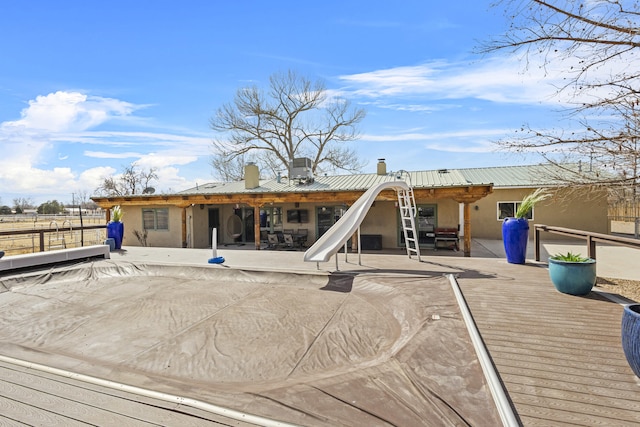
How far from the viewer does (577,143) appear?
4703 mm

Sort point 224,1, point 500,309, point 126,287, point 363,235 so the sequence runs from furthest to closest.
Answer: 1. point 363,235
2. point 224,1
3. point 126,287
4. point 500,309

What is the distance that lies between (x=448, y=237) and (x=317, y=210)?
5144 mm

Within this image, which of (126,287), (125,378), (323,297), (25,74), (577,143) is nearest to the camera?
(125,378)

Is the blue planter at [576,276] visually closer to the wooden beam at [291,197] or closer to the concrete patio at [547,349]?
the concrete patio at [547,349]

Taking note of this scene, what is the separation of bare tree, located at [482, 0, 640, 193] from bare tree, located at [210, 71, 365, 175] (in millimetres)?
19185

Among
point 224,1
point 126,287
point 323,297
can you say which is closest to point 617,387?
point 323,297

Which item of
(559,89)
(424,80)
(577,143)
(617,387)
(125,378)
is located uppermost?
(424,80)

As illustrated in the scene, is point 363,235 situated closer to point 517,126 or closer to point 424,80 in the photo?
point 424,80

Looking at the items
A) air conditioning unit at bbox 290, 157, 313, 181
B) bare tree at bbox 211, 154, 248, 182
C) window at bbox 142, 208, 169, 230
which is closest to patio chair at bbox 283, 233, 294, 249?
air conditioning unit at bbox 290, 157, 313, 181

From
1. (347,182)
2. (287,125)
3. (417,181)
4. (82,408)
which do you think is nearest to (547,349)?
(82,408)

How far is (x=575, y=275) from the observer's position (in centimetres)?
401

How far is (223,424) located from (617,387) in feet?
8.49

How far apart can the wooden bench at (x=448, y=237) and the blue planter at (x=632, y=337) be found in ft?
30.4

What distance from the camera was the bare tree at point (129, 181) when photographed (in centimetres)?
3150
